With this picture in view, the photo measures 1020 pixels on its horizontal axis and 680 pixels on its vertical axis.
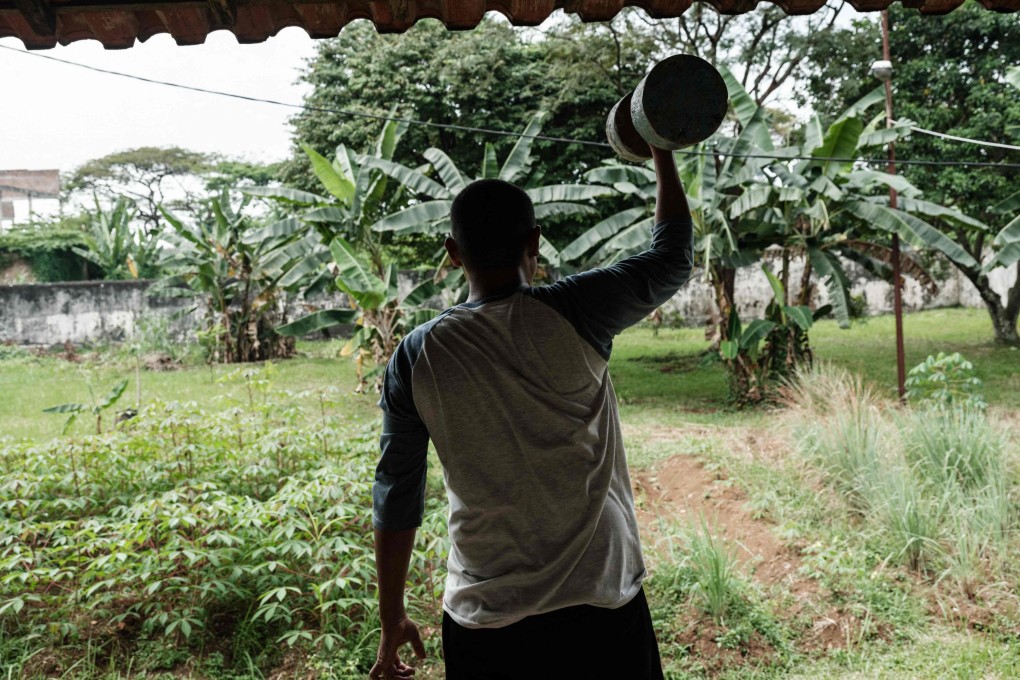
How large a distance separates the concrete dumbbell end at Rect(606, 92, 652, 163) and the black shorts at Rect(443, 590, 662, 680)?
3.14ft

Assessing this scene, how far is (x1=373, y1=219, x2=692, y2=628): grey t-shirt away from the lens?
4.77 ft

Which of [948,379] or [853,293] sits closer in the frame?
[948,379]

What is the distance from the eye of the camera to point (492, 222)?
1539 mm

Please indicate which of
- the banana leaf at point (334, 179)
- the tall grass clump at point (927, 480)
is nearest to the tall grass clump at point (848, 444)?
the tall grass clump at point (927, 480)

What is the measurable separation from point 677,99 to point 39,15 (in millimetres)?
2141

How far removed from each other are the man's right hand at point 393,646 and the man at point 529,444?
0.52ft

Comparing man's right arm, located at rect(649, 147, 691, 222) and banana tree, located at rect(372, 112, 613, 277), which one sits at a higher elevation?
banana tree, located at rect(372, 112, 613, 277)

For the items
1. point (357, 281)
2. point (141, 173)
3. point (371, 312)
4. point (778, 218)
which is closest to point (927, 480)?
point (778, 218)

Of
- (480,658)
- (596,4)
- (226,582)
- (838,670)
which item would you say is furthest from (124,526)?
(838,670)

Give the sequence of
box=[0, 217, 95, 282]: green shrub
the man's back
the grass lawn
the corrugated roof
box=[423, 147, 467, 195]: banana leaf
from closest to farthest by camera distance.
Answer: the man's back → the corrugated roof → the grass lawn → box=[423, 147, 467, 195]: banana leaf → box=[0, 217, 95, 282]: green shrub

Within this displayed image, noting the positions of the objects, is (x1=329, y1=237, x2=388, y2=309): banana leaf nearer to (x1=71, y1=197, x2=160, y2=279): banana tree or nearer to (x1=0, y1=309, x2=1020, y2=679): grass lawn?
(x1=0, y1=309, x2=1020, y2=679): grass lawn

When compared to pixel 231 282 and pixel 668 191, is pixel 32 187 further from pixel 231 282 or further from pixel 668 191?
pixel 668 191

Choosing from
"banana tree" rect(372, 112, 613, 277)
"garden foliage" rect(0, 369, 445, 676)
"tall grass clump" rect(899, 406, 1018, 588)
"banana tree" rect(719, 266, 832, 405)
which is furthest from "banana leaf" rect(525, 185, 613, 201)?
"garden foliage" rect(0, 369, 445, 676)

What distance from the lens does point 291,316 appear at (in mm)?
15352
